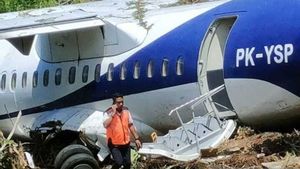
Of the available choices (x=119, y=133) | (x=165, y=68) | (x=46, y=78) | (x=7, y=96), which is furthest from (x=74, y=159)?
(x=7, y=96)

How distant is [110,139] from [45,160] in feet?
8.61

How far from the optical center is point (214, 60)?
48.7 feet

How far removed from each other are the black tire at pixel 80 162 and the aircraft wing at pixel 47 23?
2454mm

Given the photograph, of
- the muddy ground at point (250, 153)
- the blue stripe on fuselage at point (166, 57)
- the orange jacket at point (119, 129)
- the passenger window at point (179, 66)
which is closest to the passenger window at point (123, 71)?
the blue stripe on fuselage at point (166, 57)

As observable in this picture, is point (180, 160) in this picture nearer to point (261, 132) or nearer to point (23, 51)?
point (261, 132)

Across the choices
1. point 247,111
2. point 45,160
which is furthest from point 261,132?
point 45,160

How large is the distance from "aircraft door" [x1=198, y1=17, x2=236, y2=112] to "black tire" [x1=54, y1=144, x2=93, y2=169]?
101 inches

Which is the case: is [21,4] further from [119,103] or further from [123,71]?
[119,103]

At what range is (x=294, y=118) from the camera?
14023mm

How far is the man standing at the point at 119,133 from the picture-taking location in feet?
47.4

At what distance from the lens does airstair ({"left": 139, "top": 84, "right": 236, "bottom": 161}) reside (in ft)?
46.6

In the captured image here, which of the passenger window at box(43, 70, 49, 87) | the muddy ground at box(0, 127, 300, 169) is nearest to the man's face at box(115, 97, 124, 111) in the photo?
the muddy ground at box(0, 127, 300, 169)

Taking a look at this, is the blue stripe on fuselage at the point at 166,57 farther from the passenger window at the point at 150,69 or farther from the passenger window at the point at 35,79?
the passenger window at the point at 35,79

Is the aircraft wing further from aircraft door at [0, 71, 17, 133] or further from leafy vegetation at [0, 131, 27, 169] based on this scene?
aircraft door at [0, 71, 17, 133]
